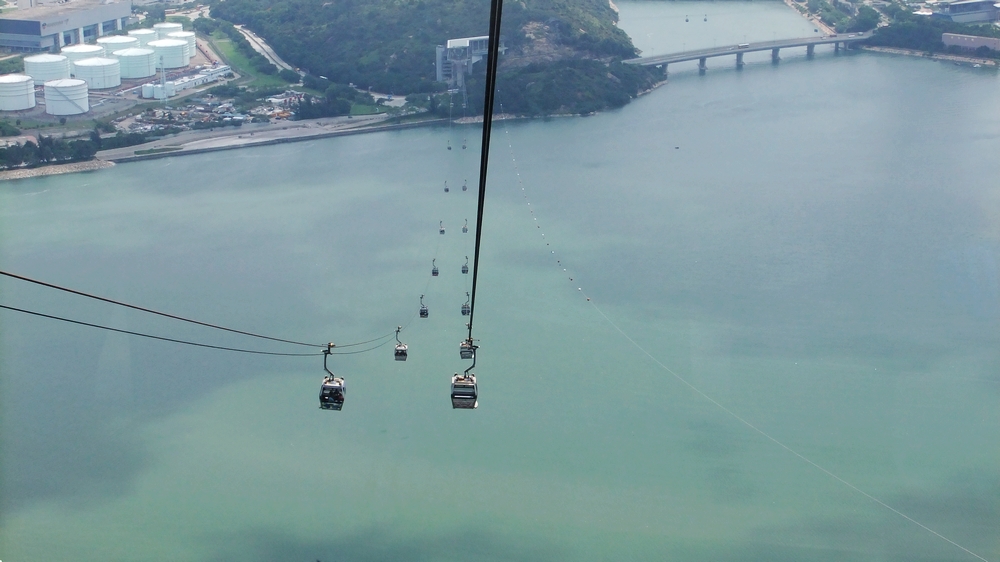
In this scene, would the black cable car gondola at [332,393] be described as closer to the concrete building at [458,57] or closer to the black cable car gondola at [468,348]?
the black cable car gondola at [468,348]

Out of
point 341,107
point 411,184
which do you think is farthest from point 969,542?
point 341,107

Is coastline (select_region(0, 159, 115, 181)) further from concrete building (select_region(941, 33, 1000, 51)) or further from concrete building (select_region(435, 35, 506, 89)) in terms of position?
concrete building (select_region(941, 33, 1000, 51))

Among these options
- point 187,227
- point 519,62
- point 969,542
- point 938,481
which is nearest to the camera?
point 969,542

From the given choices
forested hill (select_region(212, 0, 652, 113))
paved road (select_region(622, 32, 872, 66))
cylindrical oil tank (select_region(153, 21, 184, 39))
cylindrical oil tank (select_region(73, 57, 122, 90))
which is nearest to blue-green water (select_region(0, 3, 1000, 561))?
forested hill (select_region(212, 0, 652, 113))

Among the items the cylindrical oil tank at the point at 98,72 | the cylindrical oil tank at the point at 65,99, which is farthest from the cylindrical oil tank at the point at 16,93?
the cylindrical oil tank at the point at 98,72

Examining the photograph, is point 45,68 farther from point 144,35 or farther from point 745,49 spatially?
point 745,49

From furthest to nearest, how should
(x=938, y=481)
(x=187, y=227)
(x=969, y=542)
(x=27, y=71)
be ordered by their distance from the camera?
(x=27, y=71)
(x=187, y=227)
(x=938, y=481)
(x=969, y=542)

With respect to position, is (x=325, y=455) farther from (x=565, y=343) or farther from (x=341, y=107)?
(x=341, y=107)
